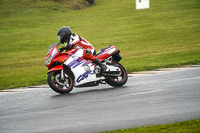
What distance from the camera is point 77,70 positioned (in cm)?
1017

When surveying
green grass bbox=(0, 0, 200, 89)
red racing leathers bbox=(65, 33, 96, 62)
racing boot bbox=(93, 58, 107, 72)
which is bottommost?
green grass bbox=(0, 0, 200, 89)

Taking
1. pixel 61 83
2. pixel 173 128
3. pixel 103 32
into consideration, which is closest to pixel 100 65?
pixel 61 83

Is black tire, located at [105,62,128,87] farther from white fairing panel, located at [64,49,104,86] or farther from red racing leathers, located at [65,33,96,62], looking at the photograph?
red racing leathers, located at [65,33,96,62]

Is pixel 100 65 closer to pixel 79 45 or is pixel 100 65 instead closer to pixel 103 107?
pixel 79 45


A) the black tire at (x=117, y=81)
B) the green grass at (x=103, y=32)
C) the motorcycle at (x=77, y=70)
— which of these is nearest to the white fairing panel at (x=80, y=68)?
the motorcycle at (x=77, y=70)

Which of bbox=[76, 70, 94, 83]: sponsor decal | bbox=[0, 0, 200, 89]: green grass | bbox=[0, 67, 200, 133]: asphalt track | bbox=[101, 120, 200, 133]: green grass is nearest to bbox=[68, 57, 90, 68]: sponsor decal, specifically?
bbox=[76, 70, 94, 83]: sponsor decal

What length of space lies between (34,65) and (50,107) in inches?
458

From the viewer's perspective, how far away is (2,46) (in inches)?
1147

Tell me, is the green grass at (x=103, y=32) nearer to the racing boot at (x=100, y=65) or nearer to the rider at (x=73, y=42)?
the rider at (x=73, y=42)

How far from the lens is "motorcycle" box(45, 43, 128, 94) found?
9.84m

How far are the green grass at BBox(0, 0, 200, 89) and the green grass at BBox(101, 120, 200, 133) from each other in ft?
26.0

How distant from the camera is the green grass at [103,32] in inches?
669

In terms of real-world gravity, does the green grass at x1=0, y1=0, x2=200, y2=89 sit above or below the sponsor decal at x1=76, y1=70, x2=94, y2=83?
below

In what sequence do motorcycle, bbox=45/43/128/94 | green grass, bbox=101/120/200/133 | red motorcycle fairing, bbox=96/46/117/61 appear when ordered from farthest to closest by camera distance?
red motorcycle fairing, bbox=96/46/117/61 → motorcycle, bbox=45/43/128/94 → green grass, bbox=101/120/200/133
